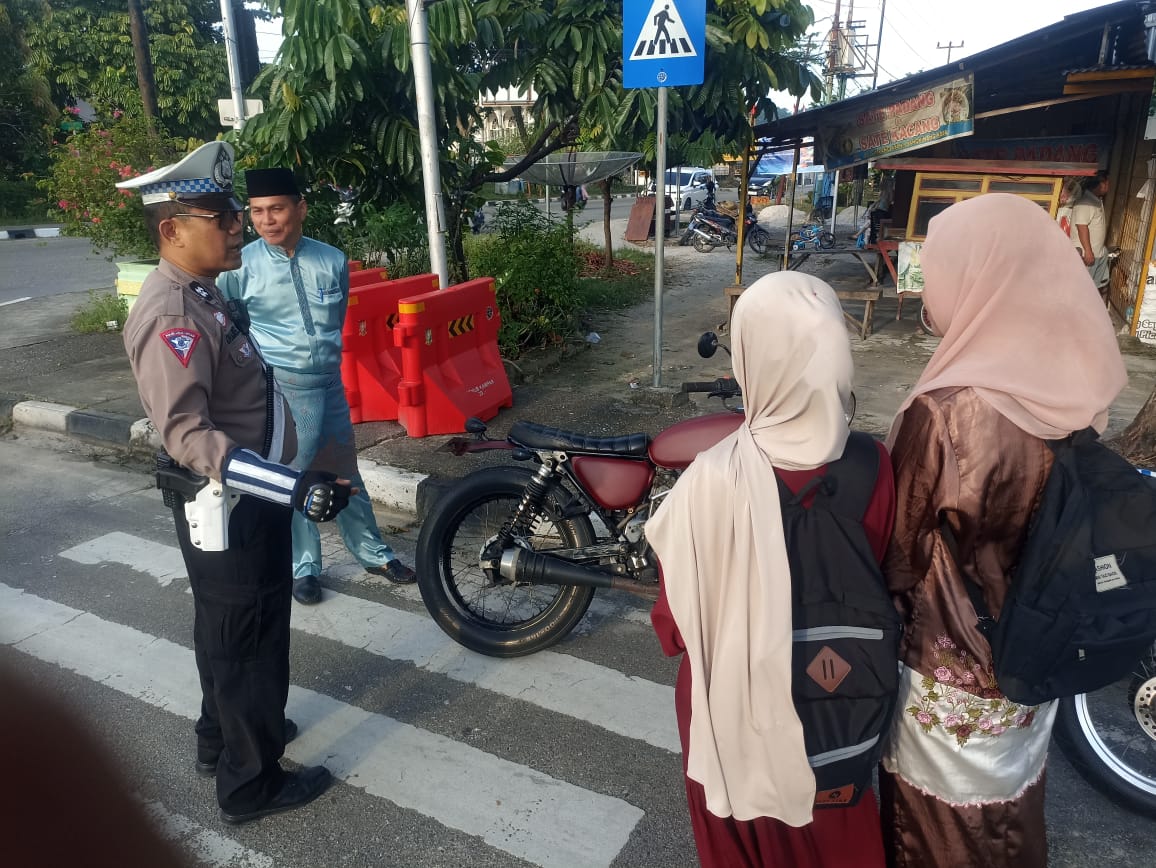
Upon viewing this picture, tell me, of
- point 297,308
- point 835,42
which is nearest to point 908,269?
point 297,308

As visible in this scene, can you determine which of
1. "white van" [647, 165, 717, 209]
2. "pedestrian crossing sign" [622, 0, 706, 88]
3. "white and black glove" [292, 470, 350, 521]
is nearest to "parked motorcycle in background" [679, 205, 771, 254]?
"white van" [647, 165, 717, 209]

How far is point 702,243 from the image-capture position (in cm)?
1898

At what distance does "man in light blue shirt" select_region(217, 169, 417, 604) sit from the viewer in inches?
143

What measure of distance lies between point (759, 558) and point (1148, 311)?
8.53 metres

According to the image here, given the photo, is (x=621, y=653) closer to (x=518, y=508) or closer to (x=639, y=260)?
(x=518, y=508)

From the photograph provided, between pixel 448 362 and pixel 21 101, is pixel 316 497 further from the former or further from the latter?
pixel 21 101

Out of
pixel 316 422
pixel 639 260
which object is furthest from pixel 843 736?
pixel 639 260

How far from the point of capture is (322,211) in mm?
7676

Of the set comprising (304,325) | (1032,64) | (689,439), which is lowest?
(689,439)

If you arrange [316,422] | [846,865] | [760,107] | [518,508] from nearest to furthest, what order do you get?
[846,865]
[518,508]
[316,422]
[760,107]

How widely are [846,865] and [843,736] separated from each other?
36 cm

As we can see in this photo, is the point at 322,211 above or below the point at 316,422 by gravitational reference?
above

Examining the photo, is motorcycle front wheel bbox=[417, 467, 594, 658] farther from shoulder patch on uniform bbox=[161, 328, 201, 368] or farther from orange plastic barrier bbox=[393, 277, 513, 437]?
orange plastic barrier bbox=[393, 277, 513, 437]

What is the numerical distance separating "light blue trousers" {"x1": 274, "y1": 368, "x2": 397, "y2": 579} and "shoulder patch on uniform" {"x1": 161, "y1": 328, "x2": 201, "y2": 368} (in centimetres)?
148
